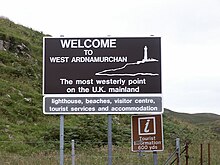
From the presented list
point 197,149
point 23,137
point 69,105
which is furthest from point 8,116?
point 69,105

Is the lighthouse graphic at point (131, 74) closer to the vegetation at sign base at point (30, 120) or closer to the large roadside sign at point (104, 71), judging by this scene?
the large roadside sign at point (104, 71)

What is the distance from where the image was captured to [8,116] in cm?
2181

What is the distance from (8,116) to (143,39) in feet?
41.3

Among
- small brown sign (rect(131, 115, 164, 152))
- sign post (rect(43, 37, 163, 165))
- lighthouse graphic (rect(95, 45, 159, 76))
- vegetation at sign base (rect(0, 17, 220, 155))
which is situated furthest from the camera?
vegetation at sign base (rect(0, 17, 220, 155))

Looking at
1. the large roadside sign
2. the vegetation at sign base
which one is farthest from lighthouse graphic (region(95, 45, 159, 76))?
the vegetation at sign base

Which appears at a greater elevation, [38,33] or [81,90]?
[38,33]

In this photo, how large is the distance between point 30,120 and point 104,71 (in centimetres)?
1257

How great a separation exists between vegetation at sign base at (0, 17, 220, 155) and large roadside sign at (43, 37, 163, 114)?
6.11m

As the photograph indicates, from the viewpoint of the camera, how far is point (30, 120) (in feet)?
73.3

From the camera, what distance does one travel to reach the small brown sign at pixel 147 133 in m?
10.1

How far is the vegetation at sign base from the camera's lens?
19.1m

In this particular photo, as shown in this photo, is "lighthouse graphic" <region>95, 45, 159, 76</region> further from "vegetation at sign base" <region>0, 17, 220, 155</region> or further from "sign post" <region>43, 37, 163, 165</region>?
"vegetation at sign base" <region>0, 17, 220, 155</region>

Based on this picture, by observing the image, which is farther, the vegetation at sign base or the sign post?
the vegetation at sign base

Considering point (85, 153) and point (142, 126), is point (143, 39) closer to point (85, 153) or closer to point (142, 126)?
point (142, 126)
